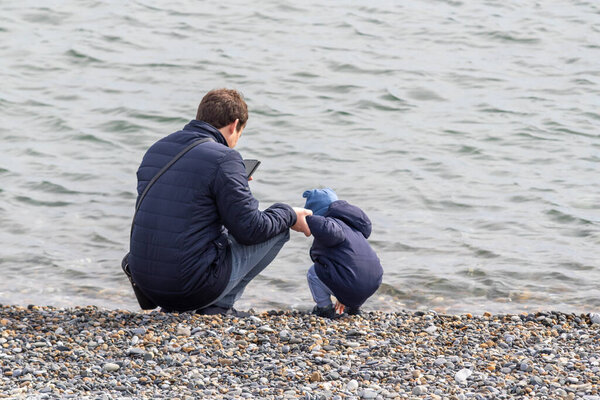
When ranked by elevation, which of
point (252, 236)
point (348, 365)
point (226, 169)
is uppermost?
point (226, 169)

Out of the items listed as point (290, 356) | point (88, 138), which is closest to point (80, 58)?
point (88, 138)

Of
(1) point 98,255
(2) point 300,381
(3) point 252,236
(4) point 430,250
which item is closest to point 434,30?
(4) point 430,250

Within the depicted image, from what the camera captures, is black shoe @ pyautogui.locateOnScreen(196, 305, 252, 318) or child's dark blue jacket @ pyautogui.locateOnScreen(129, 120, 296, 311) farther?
black shoe @ pyautogui.locateOnScreen(196, 305, 252, 318)

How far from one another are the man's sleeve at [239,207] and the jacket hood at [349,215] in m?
0.48

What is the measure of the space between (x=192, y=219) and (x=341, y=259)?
1112mm

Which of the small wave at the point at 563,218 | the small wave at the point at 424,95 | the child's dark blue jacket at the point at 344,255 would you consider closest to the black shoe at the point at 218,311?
the child's dark blue jacket at the point at 344,255

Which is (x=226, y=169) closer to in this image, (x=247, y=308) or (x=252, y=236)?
(x=252, y=236)

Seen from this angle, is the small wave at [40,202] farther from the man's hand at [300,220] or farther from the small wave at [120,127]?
the man's hand at [300,220]

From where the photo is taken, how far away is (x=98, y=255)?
901 centimetres

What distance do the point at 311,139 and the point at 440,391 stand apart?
717 centimetres

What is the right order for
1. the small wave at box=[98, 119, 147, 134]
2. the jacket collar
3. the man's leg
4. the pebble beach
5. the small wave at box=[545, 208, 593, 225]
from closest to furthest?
1. the pebble beach
2. the jacket collar
3. the man's leg
4. the small wave at box=[545, 208, 593, 225]
5. the small wave at box=[98, 119, 147, 134]

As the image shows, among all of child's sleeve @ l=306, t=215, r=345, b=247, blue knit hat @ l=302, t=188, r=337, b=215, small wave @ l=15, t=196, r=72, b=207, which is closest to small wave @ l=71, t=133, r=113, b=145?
small wave @ l=15, t=196, r=72, b=207

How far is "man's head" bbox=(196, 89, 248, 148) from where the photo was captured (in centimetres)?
634

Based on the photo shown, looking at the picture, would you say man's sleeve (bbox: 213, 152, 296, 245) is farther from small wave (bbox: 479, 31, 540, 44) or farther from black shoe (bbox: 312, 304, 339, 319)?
small wave (bbox: 479, 31, 540, 44)
